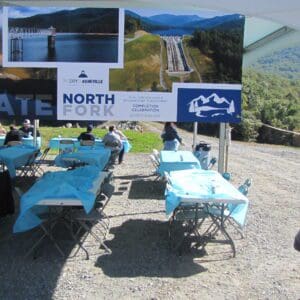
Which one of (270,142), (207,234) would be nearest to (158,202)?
(207,234)

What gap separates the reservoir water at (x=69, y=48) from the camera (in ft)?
22.6

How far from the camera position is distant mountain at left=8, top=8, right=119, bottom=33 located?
6.78 m

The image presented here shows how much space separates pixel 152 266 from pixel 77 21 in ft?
10.4

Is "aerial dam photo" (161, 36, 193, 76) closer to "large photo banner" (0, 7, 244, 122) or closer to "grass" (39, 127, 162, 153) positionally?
"large photo banner" (0, 7, 244, 122)

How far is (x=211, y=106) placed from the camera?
287 inches

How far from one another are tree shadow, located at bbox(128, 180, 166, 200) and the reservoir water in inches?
146

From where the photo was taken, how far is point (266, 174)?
14.0 m

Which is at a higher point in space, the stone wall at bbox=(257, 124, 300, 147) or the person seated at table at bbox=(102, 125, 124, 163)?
the person seated at table at bbox=(102, 125, 124, 163)

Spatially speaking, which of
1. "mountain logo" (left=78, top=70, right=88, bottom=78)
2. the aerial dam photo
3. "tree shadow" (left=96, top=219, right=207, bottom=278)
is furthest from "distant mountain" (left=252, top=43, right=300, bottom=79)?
"mountain logo" (left=78, top=70, right=88, bottom=78)

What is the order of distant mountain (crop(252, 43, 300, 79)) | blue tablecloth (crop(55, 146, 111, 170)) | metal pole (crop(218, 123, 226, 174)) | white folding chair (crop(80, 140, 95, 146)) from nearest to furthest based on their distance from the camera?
1. metal pole (crop(218, 123, 226, 174))
2. blue tablecloth (crop(55, 146, 111, 170))
3. white folding chair (crop(80, 140, 95, 146))
4. distant mountain (crop(252, 43, 300, 79))

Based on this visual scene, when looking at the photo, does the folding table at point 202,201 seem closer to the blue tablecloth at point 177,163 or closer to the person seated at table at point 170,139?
the blue tablecloth at point 177,163

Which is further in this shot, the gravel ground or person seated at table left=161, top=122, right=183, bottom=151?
person seated at table left=161, top=122, right=183, bottom=151

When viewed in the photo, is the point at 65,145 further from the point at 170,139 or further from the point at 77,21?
the point at 77,21

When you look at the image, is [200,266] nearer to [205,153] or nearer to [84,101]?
[84,101]
